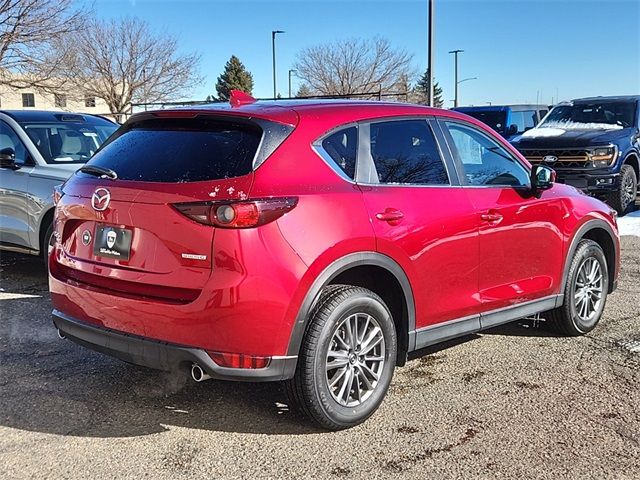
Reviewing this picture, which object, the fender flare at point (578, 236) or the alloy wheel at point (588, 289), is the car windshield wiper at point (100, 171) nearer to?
the fender flare at point (578, 236)

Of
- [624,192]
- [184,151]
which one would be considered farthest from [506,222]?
[624,192]

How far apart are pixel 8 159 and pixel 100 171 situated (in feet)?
12.7

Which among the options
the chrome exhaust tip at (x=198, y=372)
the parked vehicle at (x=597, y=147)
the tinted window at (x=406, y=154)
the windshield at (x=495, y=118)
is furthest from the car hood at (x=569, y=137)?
the chrome exhaust tip at (x=198, y=372)

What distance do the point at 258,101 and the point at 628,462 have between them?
2.81 m

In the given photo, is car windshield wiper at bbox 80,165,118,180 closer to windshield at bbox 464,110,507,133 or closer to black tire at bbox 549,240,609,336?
black tire at bbox 549,240,609,336

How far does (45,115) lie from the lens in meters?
7.71

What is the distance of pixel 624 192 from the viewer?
1118cm

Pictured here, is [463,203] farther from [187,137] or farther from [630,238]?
[630,238]

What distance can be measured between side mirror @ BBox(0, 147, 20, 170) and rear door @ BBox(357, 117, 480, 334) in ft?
15.4

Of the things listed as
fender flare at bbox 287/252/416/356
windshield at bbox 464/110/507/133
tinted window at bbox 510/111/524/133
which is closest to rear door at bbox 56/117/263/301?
fender flare at bbox 287/252/416/356

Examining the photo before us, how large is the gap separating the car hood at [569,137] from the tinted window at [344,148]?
328 inches

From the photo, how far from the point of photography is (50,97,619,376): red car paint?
10.3ft

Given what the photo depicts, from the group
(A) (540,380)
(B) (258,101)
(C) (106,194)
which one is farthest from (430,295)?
(C) (106,194)

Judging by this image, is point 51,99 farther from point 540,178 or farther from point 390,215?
point 390,215
